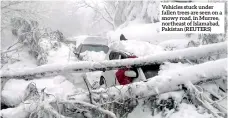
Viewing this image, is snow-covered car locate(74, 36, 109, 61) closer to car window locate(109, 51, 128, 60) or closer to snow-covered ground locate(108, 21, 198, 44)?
car window locate(109, 51, 128, 60)

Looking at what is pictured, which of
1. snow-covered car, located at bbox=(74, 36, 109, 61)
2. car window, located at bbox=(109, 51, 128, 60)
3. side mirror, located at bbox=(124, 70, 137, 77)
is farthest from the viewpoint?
snow-covered car, located at bbox=(74, 36, 109, 61)

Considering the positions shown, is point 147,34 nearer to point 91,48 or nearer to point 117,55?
point 91,48

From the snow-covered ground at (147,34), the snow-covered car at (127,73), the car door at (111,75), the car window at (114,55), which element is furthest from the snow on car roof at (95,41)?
the snow-covered car at (127,73)

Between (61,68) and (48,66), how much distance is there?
13.1 inches

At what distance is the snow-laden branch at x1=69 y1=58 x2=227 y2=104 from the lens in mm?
5168

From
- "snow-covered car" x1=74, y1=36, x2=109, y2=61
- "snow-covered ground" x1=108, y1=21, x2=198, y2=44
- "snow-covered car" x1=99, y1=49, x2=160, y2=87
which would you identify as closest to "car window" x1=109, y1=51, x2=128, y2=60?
"snow-covered car" x1=99, y1=49, x2=160, y2=87

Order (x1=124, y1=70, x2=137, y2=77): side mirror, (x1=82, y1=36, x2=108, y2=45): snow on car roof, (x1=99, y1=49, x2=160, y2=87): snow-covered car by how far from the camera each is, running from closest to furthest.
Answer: (x1=124, y1=70, x2=137, y2=77): side mirror, (x1=99, y1=49, x2=160, y2=87): snow-covered car, (x1=82, y1=36, x2=108, y2=45): snow on car roof

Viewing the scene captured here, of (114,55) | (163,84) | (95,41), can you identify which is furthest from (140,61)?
(95,41)

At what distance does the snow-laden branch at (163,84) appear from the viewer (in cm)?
517

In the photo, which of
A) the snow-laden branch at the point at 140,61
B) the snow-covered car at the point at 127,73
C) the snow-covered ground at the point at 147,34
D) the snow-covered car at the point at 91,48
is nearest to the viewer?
the snow-covered car at the point at 127,73

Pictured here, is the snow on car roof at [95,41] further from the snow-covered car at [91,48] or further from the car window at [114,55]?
the car window at [114,55]

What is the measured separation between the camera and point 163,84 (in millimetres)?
5145

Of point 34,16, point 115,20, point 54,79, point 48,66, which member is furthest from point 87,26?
point 48,66

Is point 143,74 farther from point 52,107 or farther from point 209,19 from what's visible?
point 209,19
